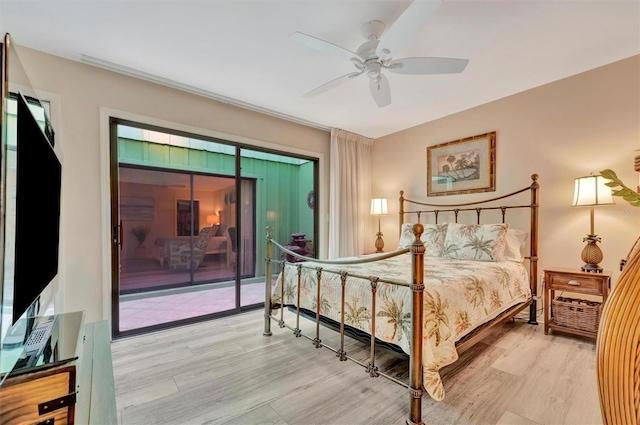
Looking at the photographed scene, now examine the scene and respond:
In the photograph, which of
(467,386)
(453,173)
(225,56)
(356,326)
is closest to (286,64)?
(225,56)

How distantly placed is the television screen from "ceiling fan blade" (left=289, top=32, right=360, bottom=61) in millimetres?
1407

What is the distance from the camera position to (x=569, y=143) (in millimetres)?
2875

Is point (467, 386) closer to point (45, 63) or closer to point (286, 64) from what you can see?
point (286, 64)

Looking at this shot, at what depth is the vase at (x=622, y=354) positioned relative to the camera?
1.50ft

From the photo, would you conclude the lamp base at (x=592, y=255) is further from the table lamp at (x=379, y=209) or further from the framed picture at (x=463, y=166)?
the table lamp at (x=379, y=209)

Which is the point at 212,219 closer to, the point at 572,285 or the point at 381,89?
the point at 381,89

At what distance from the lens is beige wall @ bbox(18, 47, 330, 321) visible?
239cm

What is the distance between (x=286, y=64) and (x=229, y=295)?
313 cm

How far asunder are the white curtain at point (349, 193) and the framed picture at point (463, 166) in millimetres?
1106

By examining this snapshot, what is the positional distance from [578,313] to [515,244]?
31.0 inches

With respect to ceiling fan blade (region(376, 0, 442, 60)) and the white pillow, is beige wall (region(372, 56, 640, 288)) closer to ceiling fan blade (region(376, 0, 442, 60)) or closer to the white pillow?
the white pillow

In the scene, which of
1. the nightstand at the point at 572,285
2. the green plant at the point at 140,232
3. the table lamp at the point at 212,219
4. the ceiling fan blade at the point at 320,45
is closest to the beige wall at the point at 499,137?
the nightstand at the point at 572,285

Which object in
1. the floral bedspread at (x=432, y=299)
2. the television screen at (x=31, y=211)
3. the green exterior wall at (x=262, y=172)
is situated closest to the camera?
the television screen at (x=31, y=211)

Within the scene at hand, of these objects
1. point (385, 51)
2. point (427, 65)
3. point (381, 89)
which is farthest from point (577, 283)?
point (385, 51)
